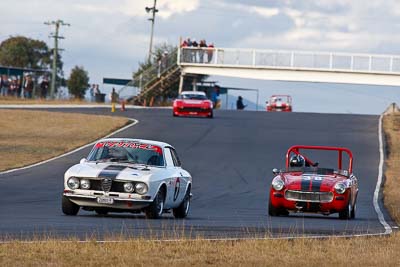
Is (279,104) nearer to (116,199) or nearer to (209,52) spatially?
(209,52)

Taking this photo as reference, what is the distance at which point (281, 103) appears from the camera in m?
78.4

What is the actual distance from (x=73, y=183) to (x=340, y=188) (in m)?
A: 5.11

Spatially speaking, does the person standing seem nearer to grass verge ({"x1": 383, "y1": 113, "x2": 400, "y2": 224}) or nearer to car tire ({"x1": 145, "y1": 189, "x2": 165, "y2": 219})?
grass verge ({"x1": 383, "y1": 113, "x2": 400, "y2": 224})

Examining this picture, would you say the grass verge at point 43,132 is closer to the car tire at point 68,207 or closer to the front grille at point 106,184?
the car tire at point 68,207

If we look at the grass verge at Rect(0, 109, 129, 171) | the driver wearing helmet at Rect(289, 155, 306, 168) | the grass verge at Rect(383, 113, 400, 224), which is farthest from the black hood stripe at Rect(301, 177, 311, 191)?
the grass verge at Rect(0, 109, 129, 171)

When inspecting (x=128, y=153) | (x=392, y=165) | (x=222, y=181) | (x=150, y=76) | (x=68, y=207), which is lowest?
(x=222, y=181)

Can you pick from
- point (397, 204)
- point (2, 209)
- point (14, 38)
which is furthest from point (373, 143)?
point (14, 38)

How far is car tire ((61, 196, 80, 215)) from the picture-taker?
60.7 feet

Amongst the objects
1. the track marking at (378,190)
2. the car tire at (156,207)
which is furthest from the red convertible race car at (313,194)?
the car tire at (156,207)

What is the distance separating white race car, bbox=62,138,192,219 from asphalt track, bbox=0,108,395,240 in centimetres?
32

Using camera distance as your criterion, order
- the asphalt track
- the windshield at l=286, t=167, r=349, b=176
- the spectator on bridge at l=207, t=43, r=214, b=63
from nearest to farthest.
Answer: the asphalt track, the windshield at l=286, t=167, r=349, b=176, the spectator on bridge at l=207, t=43, r=214, b=63

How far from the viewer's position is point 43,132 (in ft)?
151

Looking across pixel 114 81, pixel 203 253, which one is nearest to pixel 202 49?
pixel 114 81

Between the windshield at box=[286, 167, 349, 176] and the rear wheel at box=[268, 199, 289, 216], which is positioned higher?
the windshield at box=[286, 167, 349, 176]
